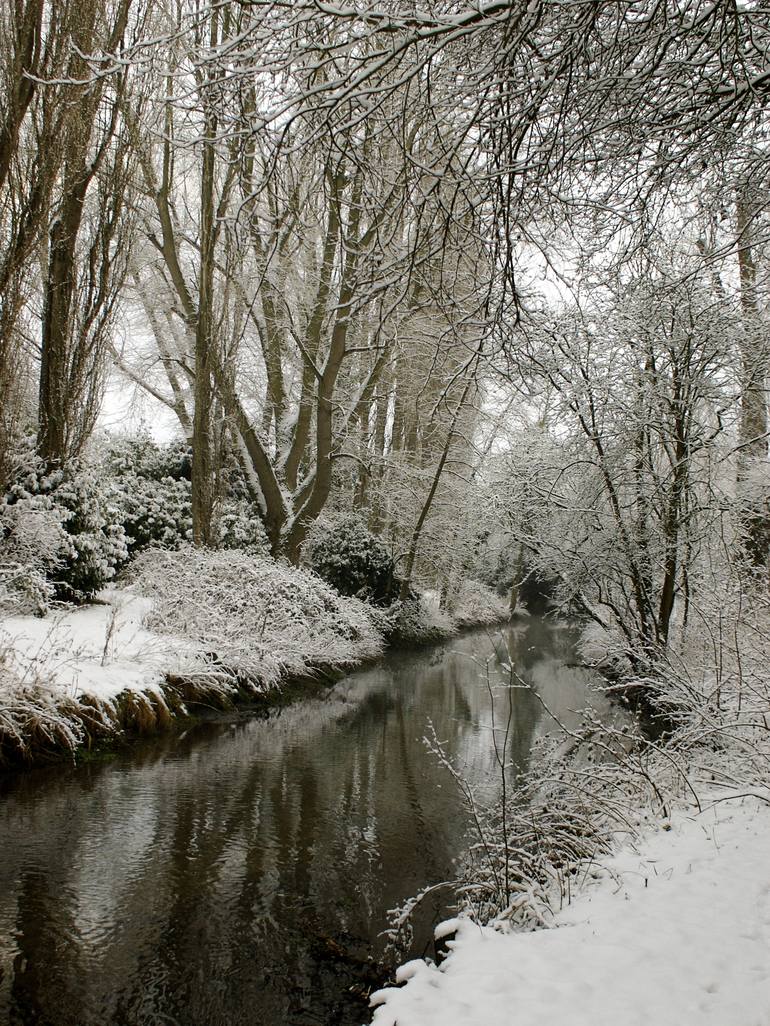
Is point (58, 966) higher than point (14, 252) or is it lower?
lower

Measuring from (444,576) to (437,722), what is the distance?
1313cm

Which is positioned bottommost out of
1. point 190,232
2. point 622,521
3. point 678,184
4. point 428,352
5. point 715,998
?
point 715,998

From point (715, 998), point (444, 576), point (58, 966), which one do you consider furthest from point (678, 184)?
point (444, 576)

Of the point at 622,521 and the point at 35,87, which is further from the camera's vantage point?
the point at 622,521

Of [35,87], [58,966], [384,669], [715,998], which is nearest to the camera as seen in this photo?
[715,998]

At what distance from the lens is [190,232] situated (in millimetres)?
15703

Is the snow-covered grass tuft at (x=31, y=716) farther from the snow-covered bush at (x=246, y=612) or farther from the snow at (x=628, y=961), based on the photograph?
the snow at (x=628, y=961)

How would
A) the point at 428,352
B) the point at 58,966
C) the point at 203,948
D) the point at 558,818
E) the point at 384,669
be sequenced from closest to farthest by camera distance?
the point at 58,966, the point at 203,948, the point at 558,818, the point at 384,669, the point at 428,352

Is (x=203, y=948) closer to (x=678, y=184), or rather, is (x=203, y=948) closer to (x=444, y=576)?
(x=678, y=184)

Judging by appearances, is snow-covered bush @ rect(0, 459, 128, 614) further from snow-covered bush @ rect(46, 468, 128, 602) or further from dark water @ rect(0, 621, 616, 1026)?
dark water @ rect(0, 621, 616, 1026)

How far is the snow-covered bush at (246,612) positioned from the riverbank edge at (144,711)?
229 millimetres

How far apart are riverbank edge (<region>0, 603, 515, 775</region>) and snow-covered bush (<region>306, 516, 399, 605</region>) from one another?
4192 mm

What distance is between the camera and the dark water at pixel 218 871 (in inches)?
127

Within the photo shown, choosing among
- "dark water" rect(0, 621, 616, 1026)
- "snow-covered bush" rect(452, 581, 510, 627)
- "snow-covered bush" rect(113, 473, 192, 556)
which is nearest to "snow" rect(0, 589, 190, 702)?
"dark water" rect(0, 621, 616, 1026)
